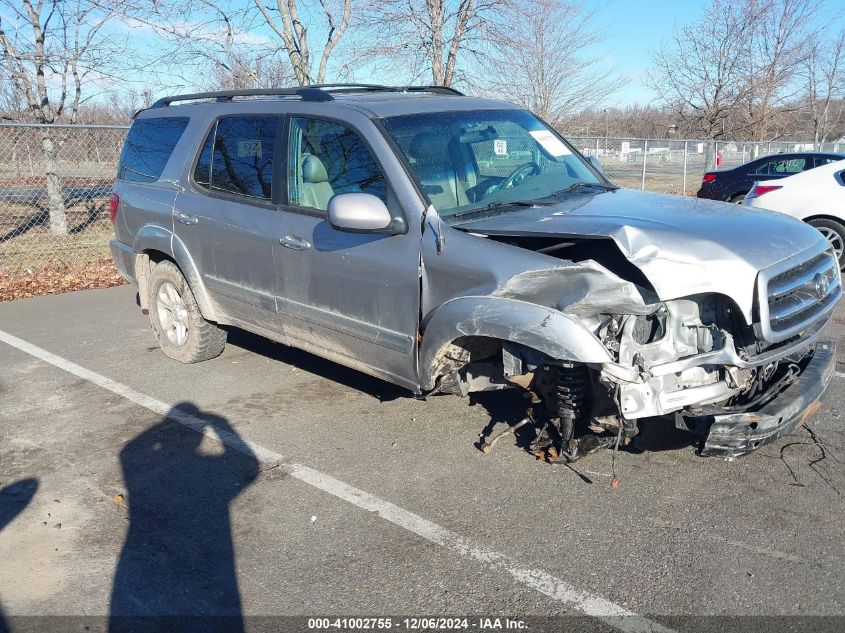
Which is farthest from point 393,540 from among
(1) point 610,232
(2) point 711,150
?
(2) point 711,150

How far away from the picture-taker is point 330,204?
155 inches

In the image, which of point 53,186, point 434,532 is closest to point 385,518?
point 434,532

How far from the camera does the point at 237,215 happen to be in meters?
5.01

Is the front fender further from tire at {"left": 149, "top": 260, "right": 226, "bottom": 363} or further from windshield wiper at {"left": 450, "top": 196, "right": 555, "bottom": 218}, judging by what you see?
tire at {"left": 149, "top": 260, "right": 226, "bottom": 363}

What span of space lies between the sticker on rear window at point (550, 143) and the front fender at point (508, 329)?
169cm

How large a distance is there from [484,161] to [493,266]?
1.13m

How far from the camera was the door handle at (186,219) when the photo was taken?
5.43m

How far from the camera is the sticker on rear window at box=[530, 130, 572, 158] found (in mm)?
4910

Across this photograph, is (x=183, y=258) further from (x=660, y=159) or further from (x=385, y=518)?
(x=660, y=159)

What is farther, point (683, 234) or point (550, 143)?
point (550, 143)

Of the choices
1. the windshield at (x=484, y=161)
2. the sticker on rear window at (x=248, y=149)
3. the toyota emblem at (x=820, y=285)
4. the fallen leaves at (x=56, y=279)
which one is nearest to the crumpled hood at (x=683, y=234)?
the toyota emblem at (x=820, y=285)

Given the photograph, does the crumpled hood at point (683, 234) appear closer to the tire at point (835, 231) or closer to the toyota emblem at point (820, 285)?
the toyota emblem at point (820, 285)

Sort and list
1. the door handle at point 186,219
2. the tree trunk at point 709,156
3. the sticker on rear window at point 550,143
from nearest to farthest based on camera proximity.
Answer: the sticker on rear window at point 550,143 → the door handle at point 186,219 → the tree trunk at point 709,156

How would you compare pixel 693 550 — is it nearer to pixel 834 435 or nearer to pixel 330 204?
pixel 834 435
